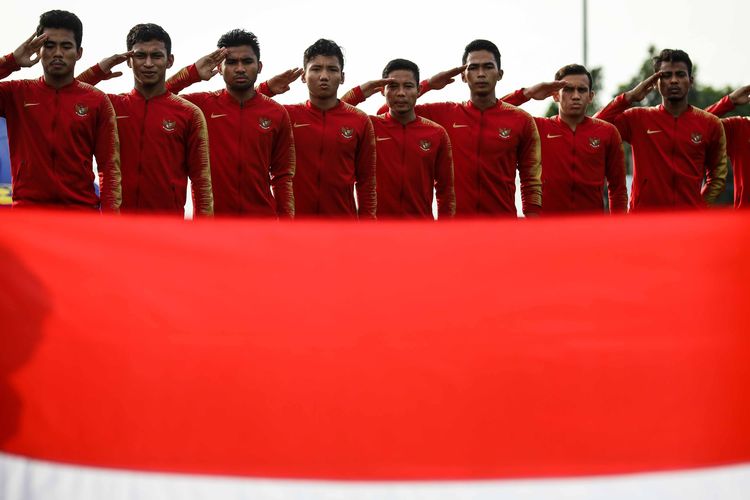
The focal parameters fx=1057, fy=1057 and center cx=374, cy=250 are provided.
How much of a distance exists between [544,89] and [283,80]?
6.22 ft

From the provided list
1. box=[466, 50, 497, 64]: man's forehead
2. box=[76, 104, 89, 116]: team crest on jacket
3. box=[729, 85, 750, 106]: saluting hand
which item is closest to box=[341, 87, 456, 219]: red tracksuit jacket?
box=[466, 50, 497, 64]: man's forehead

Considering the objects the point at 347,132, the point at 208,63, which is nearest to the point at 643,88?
the point at 347,132

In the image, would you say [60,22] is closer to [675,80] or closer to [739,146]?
[675,80]

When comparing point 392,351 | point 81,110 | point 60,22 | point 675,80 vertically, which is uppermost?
point 60,22

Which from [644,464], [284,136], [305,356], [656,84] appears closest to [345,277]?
[305,356]

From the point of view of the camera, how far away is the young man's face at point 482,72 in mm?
7367

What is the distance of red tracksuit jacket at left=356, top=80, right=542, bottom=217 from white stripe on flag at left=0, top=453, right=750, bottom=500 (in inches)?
193

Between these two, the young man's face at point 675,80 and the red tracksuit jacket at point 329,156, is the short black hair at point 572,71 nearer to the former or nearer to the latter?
the young man's face at point 675,80

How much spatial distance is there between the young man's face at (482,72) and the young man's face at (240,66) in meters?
1.61

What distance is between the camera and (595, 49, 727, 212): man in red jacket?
7789 millimetres

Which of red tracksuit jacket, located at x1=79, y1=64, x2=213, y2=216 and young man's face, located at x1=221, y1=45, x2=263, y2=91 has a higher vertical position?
young man's face, located at x1=221, y1=45, x2=263, y2=91

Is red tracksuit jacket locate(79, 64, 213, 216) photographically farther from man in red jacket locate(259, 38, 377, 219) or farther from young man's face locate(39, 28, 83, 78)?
man in red jacket locate(259, 38, 377, 219)

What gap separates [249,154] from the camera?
658 centimetres

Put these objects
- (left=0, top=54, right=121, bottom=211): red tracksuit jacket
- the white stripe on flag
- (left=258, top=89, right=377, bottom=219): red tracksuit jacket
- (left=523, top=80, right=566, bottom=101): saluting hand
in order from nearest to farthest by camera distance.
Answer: the white stripe on flag
(left=0, top=54, right=121, bottom=211): red tracksuit jacket
(left=258, top=89, right=377, bottom=219): red tracksuit jacket
(left=523, top=80, right=566, bottom=101): saluting hand
